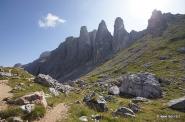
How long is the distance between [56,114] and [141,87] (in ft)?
153

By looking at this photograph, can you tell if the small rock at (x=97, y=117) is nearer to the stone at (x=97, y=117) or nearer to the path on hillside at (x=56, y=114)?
the stone at (x=97, y=117)

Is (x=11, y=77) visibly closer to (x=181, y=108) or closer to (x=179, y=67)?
(x=181, y=108)

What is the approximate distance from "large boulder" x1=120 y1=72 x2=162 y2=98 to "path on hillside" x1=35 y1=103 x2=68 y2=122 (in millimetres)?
41354

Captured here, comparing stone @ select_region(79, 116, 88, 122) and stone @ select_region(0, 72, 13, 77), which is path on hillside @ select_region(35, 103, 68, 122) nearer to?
stone @ select_region(79, 116, 88, 122)

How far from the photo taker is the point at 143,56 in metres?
189

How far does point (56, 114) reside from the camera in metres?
25.2

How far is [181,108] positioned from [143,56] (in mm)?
150126

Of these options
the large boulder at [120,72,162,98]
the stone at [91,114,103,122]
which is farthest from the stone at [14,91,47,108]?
the large boulder at [120,72,162,98]

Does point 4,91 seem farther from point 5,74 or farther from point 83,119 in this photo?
point 83,119

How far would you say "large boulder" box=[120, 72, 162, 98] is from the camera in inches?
2638

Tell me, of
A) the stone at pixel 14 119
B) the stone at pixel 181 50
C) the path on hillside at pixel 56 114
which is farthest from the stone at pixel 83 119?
the stone at pixel 181 50

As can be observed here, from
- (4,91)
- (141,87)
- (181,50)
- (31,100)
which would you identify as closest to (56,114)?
(31,100)

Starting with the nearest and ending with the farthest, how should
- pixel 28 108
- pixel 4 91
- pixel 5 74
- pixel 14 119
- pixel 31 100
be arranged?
pixel 14 119, pixel 28 108, pixel 31 100, pixel 4 91, pixel 5 74

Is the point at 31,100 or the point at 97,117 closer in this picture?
the point at 97,117
